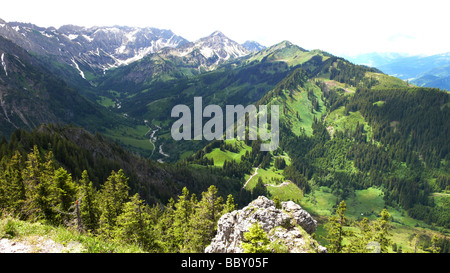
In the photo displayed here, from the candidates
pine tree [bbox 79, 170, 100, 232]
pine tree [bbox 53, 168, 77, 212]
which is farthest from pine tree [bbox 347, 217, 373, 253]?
pine tree [bbox 53, 168, 77, 212]

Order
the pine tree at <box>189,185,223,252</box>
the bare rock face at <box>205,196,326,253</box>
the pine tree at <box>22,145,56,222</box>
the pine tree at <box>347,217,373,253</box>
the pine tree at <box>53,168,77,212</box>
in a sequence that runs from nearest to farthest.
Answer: the bare rock face at <box>205,196,326,253</box>, the pine tree at <box>22,145,56,222</box>, the pine tree at <box>53,168,77,212</box>, the pine tree at <box>347,217,373,253</box>, the pine tree at <box>189,185,223,252</box>

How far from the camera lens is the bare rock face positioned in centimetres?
3606

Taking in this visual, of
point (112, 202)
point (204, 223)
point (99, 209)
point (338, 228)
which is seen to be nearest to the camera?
point (338, 228)

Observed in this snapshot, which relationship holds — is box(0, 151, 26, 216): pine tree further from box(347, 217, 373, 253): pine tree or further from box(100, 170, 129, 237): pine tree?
box(347, 217, 373, 253): pine tree

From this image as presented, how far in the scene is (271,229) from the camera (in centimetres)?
4166

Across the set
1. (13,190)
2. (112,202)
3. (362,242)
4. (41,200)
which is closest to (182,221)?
(112,202)

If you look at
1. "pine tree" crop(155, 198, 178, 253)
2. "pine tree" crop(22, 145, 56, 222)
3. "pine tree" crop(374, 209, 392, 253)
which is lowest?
"pine tree" crop(155, 198, 178, 253)

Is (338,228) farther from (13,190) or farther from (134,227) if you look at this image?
(13,190)

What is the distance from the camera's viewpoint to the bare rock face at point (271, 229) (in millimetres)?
36062

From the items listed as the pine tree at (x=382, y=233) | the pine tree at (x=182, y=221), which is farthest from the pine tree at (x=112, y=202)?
the pine tree at (x=382, y=233)

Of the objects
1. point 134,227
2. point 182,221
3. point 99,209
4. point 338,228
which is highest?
point 134,227

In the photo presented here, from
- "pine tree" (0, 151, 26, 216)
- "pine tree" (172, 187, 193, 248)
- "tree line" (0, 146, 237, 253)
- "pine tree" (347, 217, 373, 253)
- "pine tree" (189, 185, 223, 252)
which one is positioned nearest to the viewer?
"tree line" (0, 146, 237, 253)
